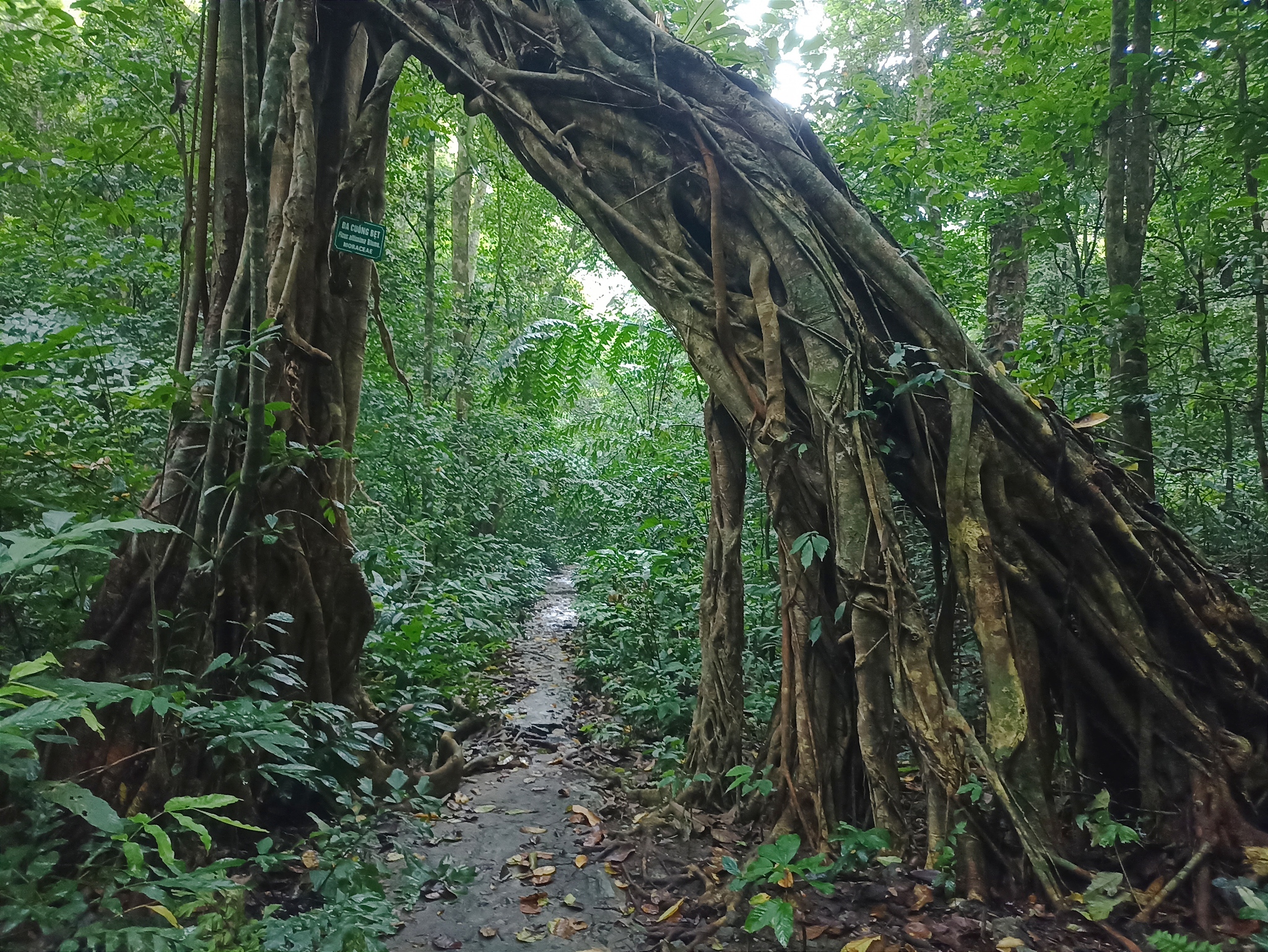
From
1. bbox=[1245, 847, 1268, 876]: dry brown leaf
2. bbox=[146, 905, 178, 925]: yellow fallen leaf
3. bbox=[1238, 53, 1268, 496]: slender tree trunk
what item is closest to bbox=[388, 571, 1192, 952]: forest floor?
bbox=[1245, 847, 1268, 876]: dry brown leaf

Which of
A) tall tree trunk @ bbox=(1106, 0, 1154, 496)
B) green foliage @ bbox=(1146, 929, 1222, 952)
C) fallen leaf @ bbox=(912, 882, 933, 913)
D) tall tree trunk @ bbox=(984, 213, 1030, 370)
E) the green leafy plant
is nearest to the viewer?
green foliage @ bbox=(1146, 929, 1222, 952)

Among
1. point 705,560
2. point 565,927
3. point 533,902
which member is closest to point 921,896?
point 565,927

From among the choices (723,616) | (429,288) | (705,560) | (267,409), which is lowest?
(723,616)

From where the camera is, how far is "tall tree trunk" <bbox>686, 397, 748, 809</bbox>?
11.4 ft

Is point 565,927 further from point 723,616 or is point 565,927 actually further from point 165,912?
point 723,616

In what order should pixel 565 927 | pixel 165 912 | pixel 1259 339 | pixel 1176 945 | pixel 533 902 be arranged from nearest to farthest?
1. pixel 165 912
2. pixel 1176 945
3. pixel 565 927
4. pixel 533 902
5. pixel 1259 339

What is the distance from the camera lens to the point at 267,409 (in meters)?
2.63

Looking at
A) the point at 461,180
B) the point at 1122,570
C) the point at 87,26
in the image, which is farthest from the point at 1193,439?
the point at 87,26

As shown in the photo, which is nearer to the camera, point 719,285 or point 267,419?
point 267,419

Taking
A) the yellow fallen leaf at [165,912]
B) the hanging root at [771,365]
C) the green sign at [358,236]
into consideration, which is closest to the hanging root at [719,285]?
the hanging root at [771,365]

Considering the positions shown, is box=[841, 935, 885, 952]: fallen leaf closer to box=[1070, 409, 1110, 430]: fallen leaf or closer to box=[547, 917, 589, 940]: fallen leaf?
box=[547, 917, 589, 940]: fallen leaf

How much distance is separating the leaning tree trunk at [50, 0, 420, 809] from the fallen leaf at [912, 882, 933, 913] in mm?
2396

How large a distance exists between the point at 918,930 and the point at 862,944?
19 centimetres

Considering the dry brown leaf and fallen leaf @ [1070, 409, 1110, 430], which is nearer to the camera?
the dry brown leaf
